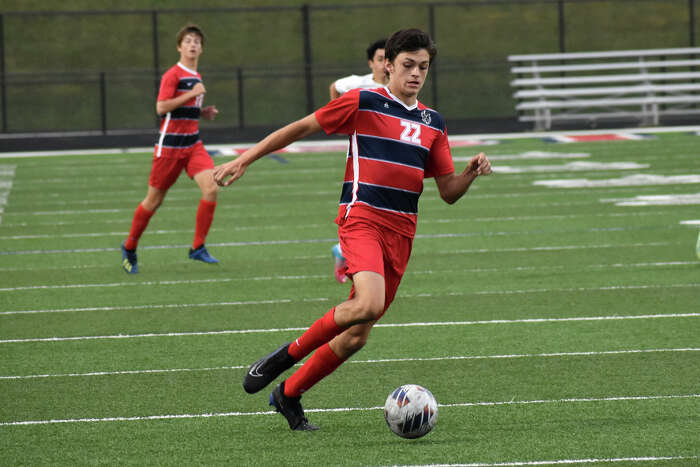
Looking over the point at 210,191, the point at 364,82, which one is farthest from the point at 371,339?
the point at 210,191

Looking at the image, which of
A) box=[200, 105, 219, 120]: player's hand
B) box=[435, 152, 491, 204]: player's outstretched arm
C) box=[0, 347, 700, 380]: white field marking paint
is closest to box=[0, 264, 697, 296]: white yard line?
box=[200, 105, 219, 120]: player's hand

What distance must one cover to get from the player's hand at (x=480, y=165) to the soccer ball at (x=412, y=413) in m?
1.04

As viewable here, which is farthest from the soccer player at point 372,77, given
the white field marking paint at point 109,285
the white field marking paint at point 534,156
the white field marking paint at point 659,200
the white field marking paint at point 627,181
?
the white field marking paint at point 534,156

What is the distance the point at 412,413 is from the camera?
4.95m

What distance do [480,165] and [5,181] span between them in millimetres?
14766

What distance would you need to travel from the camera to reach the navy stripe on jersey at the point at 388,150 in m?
A: 5.24

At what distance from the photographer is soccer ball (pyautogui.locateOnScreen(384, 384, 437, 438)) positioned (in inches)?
195

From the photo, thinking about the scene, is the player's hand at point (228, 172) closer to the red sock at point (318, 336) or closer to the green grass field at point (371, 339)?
the red sock at point (318, 336)

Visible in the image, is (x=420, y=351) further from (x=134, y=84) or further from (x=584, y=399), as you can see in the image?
(x=134, y=84)

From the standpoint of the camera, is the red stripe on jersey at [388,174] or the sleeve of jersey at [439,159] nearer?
the red stripe on jersey at [388,174]

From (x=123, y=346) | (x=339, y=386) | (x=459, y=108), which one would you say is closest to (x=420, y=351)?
(x=339, y=386)

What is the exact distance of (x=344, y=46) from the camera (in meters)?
39.2

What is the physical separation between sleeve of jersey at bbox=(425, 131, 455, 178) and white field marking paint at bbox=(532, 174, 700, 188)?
10550mm

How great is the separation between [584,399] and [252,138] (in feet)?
71.9
